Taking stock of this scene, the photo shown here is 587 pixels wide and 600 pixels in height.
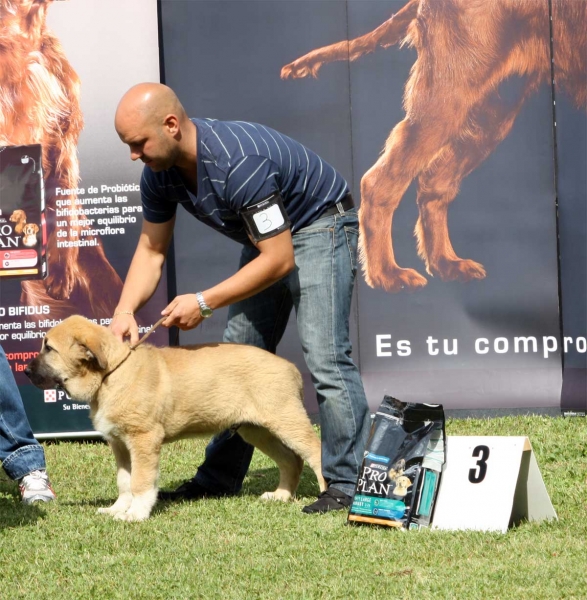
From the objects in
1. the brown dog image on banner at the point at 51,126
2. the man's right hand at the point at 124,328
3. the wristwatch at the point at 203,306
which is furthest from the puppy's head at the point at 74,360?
the brown dog image on banner at the point at 51,126

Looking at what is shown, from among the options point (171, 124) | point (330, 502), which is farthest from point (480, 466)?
point (171, 124)

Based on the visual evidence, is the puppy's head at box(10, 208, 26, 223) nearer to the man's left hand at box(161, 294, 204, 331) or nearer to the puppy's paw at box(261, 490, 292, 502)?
the man's left hand at box(161, 294, 204, 331)

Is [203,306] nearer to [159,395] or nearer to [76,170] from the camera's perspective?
[159,395]

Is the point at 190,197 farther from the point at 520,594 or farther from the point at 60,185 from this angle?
the point at 60,185

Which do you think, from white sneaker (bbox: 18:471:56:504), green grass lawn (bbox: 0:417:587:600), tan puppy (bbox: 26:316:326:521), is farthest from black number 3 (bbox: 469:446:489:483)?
A: white sneaker (bbox: 18:471:56:504)

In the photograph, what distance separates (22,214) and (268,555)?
426 centimetres

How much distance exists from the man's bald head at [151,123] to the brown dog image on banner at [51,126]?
305 cm

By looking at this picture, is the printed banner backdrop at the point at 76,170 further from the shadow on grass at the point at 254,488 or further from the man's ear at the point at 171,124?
the man's ear at the point at 171,124

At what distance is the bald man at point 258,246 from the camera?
4062 mm

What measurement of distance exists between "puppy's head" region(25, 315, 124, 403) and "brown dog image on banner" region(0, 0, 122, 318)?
2723mm

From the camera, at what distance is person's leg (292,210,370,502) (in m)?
4.39

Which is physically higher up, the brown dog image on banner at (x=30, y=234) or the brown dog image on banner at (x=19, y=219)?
the brown dog image on banner at (x=19, y=219)

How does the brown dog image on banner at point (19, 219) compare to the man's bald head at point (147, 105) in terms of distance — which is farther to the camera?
the brown dog image on banner at point (19, 219)

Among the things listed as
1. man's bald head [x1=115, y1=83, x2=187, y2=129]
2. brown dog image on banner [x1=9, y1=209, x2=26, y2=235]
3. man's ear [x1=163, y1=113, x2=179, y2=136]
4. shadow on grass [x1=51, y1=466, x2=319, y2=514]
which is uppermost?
man's bald head [x1=115, y1=83, x2=187, y2=129]
